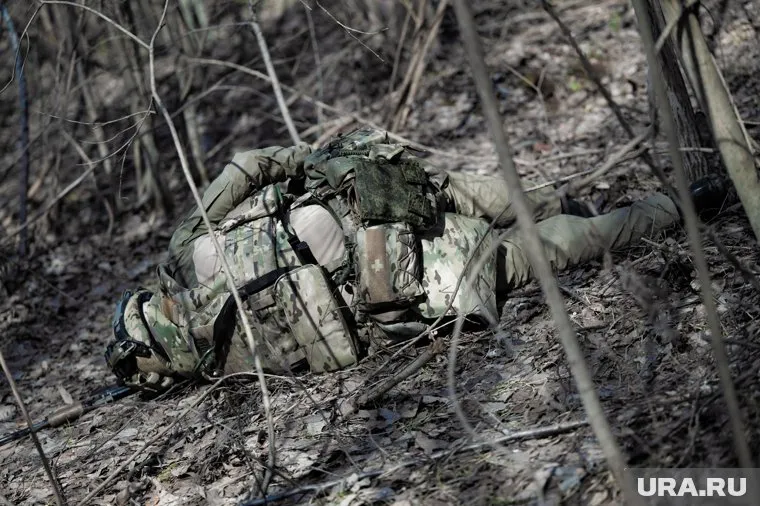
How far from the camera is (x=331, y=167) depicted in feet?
13.8

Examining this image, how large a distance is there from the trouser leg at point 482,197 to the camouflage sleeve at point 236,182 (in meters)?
0.95

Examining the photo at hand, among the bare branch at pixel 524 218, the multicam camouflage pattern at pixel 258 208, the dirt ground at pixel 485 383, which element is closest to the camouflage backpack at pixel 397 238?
the multicam camouflage pattern at pixel 258 208

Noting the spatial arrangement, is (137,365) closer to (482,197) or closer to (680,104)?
(482,197)

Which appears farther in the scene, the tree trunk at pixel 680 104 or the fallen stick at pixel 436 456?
the tree trunk at pixel 680 104

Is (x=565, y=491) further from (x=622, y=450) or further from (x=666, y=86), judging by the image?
(x=666, y=86)

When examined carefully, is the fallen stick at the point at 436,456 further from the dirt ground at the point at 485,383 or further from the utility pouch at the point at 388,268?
the utility pouch at the point at 388,268

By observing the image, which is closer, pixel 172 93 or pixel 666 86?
pixel 666 86

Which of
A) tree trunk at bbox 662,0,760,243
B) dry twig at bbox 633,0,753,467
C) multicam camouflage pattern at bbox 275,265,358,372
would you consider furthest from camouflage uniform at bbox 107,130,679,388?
dry twig at bbox 633,0,753,467

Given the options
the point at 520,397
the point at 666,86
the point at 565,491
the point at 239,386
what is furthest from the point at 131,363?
the point at 666,86

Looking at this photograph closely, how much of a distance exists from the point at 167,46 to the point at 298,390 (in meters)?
4.27

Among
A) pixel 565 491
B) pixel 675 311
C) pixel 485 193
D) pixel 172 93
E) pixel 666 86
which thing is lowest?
Answer: pixel 565 491

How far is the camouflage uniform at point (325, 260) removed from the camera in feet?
13.3

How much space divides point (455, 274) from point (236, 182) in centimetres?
137

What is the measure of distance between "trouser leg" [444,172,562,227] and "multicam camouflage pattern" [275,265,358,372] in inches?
43.1
